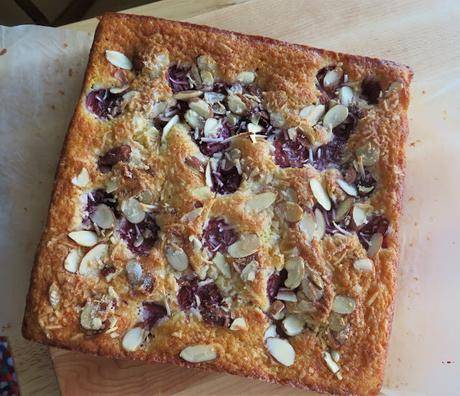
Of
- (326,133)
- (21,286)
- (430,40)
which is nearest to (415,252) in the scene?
(326,133)

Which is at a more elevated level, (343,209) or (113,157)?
(113,157)

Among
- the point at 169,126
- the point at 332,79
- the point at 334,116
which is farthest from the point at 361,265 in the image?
the point at 169,126

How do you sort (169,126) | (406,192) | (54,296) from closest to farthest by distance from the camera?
(54,296)
(169,126)
(406,192)

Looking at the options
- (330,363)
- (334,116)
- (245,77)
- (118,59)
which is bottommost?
(330,363)

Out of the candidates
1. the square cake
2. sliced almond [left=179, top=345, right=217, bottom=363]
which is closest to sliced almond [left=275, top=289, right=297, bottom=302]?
the square cake

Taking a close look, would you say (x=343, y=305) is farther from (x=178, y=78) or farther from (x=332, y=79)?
(x=178, y=78)
